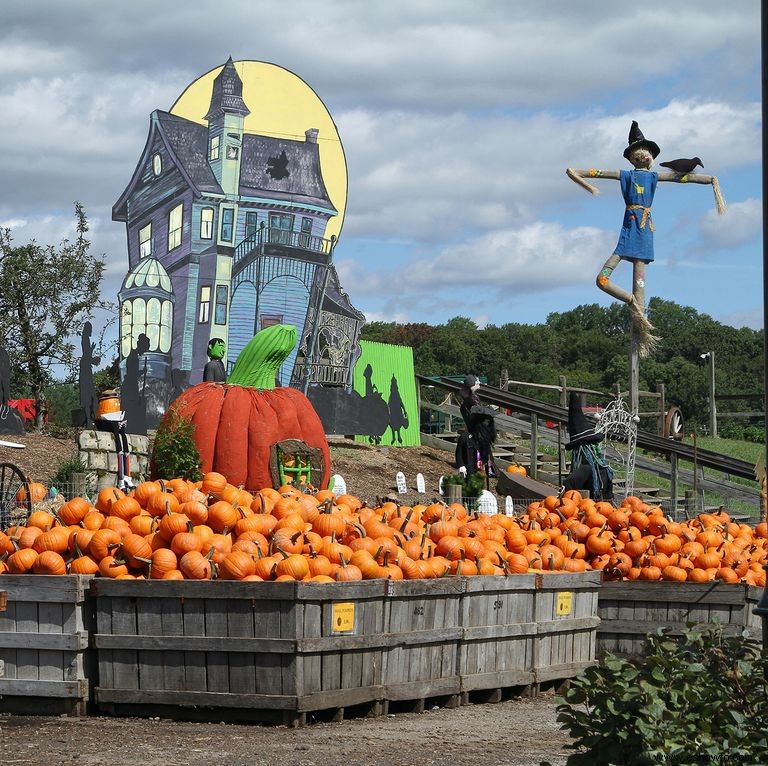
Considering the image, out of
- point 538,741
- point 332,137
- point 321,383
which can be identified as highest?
point 332,137

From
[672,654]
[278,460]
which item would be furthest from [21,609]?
[278,460]

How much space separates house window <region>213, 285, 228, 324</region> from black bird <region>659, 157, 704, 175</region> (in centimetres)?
923

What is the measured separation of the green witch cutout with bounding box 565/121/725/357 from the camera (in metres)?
19.5

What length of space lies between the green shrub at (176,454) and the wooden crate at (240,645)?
522cm

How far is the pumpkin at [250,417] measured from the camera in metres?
14.8

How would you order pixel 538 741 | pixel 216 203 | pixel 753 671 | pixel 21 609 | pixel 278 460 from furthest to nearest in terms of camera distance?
1. pixel 216 203
2. pixel 278 460
3. pixel 21 609
4. pixel 538 741
5. pixel 753 671

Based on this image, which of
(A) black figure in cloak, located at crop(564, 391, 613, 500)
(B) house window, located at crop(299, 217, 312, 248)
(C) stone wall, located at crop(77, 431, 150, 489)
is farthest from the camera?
(B) house window, located at crop(299, 217, 312, 248)

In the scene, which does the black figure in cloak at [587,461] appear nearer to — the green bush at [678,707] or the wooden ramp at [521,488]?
the wooden ramp at [521,488]

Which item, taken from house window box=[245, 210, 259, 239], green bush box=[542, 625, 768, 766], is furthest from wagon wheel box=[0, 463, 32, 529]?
house window box=[245, 210, 259, 239]

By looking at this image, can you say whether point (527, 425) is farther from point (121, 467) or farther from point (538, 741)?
point (538, 741)

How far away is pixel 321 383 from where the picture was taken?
27.1m

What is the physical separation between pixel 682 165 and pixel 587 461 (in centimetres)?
546

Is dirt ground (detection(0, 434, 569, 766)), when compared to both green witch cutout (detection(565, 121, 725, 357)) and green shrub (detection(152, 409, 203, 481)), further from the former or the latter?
green witch cutout (detection(565, 121, 725, 357))

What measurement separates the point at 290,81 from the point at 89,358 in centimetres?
743
